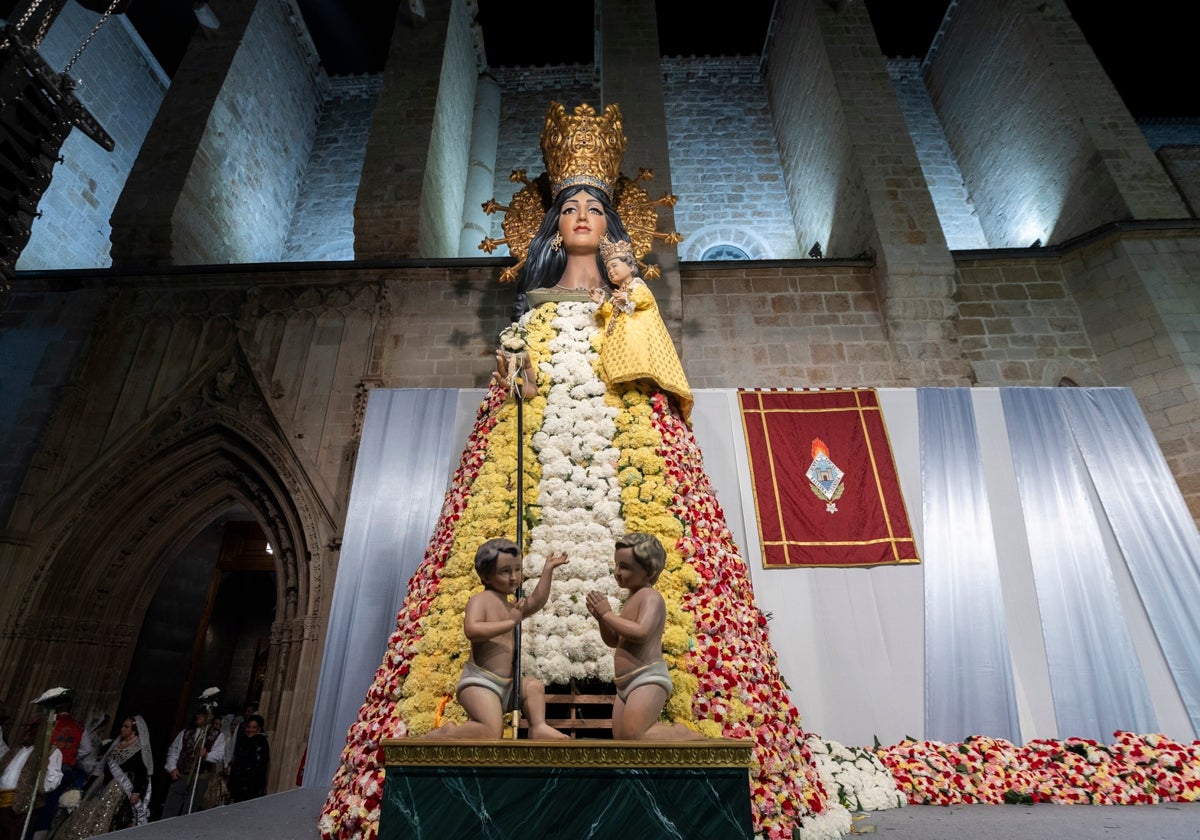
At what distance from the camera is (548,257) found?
5.08 metres

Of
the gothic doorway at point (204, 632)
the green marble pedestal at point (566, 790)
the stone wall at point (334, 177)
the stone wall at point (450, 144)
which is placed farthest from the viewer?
the stone wall at point (334, 177)

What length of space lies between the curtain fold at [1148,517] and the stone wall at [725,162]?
5663mm

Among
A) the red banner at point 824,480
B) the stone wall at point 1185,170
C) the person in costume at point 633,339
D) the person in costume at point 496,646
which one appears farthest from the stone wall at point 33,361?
the stone wall at point 1185,170

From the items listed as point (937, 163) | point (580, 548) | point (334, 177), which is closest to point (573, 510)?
point (580, 548)

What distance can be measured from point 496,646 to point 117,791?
15.0 feet

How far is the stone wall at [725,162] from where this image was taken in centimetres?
1151

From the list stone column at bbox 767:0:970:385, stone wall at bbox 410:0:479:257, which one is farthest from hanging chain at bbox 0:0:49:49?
stone column at bbox 767:0:970:385

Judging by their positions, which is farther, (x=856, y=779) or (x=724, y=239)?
(x=724, y=239)

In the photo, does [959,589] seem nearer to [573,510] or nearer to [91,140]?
[573,510]

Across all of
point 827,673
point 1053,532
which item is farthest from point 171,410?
point 1053,532

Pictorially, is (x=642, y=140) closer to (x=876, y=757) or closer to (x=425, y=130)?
(x=425, y=130)

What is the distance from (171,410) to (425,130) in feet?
15.6

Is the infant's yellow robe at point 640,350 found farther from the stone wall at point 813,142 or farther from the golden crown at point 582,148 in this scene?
the stone wall at point 813,142

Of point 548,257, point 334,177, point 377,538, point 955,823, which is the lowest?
point 955,823
